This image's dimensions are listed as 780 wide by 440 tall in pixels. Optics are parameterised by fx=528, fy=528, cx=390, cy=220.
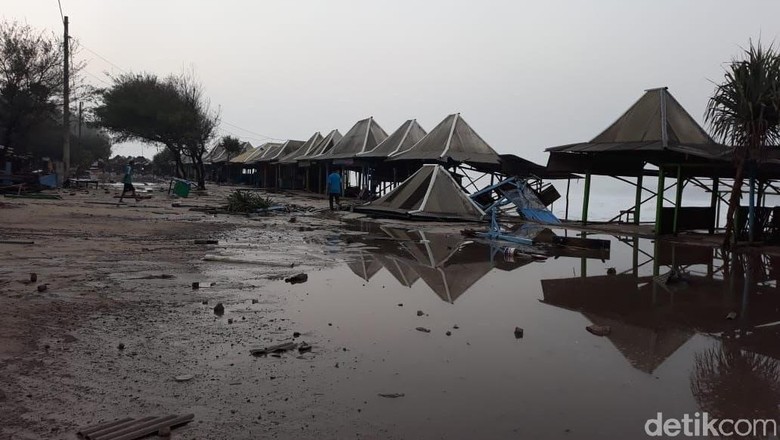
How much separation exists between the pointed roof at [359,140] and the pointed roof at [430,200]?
1213 centimetres

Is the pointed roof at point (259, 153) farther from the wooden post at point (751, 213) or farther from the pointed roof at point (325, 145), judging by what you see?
the wooden post at point (751, 213)

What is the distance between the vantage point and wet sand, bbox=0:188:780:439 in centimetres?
350

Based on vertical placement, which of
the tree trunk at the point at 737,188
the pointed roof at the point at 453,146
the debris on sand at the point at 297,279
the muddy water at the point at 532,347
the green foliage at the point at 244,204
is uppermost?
the pointed roof at the point at 453,146

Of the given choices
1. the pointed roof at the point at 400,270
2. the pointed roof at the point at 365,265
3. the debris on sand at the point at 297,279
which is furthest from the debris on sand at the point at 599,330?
the debris on sand at the point at 297,279

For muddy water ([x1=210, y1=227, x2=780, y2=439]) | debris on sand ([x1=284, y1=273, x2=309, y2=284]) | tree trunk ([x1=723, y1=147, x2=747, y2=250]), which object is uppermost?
tree trunk ([x1=723, y1=147, x2=747, y2=250])

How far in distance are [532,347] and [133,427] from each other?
3507mm

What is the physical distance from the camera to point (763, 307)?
276 inches

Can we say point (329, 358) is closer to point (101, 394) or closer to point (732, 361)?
point (101, 394)

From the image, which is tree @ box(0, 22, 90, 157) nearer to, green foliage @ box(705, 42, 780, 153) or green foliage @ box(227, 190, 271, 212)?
green foliage @ box(227, 190, 271, 212)

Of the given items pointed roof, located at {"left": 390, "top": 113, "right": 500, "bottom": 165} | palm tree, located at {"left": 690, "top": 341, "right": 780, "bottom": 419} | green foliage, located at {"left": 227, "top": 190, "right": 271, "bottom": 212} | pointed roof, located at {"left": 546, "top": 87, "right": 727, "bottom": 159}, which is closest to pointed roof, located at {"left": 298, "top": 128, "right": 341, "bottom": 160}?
pointed roof, located at {"left": 390, "top": 113, "right": 500, "bottom": 165}

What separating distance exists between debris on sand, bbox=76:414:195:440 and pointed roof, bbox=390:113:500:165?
22873 millimetres

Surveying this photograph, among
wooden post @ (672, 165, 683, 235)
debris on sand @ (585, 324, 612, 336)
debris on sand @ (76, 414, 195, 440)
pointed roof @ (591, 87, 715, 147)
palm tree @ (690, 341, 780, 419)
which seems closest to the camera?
debris on sand @ (76, 414, 195, 440)

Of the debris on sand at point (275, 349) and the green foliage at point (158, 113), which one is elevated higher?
the green foliage at point (158, 113)

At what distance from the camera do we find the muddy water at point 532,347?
3629mm
